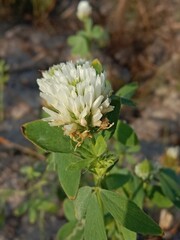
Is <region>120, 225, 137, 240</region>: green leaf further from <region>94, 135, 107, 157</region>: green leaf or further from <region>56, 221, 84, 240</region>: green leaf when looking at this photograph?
<region>56, 221, 84, 240</region>: green leaf

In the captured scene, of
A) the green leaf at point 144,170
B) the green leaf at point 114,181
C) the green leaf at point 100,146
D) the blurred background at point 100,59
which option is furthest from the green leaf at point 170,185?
the blurred background at point 100,59

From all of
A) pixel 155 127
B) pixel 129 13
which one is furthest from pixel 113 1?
pixel 155 127

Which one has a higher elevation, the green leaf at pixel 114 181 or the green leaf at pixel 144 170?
the green leaf at pixel 144 170

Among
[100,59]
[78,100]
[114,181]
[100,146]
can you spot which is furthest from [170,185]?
[100,59]

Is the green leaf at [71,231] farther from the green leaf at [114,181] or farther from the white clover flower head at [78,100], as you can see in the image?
the white clover flower head at [78,100]

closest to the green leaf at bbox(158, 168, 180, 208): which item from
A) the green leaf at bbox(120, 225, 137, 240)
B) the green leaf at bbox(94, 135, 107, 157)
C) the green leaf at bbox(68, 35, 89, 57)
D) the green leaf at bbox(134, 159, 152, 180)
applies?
the green leaf at bbox(134, 159, 152, 180)

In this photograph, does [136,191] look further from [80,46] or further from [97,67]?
[80,46]
